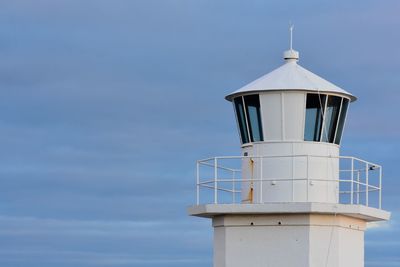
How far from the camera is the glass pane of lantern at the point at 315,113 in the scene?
25.8 m

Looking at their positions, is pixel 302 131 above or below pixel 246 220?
above

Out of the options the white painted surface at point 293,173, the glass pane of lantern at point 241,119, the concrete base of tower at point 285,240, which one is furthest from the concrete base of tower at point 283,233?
the glass pane of lantern at point 241,119

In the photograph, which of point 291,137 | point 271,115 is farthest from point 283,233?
point 271,115

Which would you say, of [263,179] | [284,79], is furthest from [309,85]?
[263,179]

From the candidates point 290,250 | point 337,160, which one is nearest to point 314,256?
point 290,250

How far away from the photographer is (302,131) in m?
25.7

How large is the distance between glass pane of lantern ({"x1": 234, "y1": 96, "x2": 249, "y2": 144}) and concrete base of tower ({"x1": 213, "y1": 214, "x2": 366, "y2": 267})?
1.70 metres

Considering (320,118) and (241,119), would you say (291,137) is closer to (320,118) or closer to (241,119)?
(320,118)

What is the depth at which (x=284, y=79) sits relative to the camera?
26.0 m

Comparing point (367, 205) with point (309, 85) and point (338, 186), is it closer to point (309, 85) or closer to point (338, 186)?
point (338, 186)

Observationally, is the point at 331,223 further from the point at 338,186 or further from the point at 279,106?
the point at 279,106

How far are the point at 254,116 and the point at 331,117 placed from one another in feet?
5.36

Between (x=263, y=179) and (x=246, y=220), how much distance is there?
1.00 m

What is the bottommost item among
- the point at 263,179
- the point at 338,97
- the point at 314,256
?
the point at 314,256
